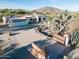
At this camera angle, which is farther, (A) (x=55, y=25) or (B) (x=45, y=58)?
(A) (x=55, y=25)

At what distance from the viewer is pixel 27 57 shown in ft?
Answer: 50.3

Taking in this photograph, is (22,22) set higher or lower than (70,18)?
lower

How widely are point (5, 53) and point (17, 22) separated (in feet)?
85.1

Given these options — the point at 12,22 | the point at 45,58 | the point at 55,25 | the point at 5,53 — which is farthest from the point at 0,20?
the point at 45,58

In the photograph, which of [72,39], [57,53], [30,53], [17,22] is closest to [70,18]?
[72,39]

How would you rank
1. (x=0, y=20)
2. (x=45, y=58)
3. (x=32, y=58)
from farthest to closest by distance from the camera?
1. (x=0, y=20)
2. (x=32, y=58)
3. (x=45, y=58)

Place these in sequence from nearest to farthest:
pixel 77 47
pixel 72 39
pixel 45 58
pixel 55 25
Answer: pixel 45 58 → pixel 77 47 → pixel 72 39 → pixel 55 25

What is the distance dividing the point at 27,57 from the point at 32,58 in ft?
2.25

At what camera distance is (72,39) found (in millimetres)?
19656

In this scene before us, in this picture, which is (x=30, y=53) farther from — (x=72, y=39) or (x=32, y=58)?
(x=72, y=39)

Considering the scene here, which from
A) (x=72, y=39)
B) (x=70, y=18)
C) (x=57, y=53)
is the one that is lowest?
(x=57, y=53)

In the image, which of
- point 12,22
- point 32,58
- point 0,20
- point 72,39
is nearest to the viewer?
point 32,58

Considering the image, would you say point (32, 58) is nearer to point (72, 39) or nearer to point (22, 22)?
point (72, 39)

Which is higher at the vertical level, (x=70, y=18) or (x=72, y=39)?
(x=70, y=18)
